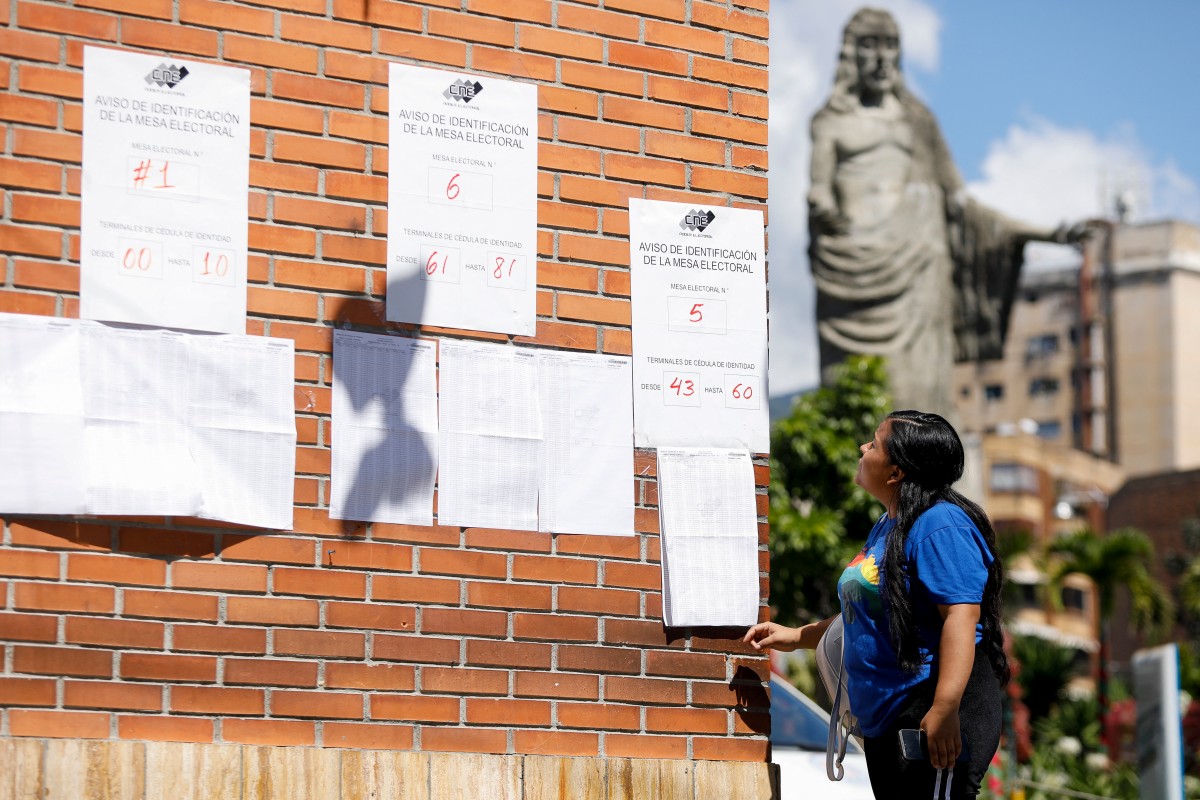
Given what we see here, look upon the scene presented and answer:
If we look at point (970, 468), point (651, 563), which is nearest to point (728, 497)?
point (651, 563)

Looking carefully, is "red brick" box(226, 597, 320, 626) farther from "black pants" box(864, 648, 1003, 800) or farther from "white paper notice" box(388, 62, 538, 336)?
A: "black pants" box(864, 648, 1003, 800)

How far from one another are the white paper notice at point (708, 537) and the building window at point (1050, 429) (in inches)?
2804

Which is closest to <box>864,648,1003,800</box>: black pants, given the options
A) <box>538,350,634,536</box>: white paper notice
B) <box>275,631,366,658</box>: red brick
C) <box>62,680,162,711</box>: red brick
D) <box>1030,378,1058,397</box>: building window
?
<box>538,350,634,536</box>: white paper notice

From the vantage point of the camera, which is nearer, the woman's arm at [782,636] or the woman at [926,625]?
the woman at [926,625]

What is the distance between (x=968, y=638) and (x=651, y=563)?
1038 mm

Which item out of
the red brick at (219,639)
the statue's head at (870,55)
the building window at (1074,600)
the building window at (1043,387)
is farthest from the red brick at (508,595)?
the building window at (1043,387)

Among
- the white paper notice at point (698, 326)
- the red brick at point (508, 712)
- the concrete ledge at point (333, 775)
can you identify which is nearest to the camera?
the concrete ledge at point (333, 775)

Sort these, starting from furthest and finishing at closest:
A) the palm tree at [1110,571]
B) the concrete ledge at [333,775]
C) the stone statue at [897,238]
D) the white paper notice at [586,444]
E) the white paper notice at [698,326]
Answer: the palm tree at [1110,571] → the stone statue at [897,238] → the white paper notice at [698,326] → the white paper notice at [586,444] → the concrete ledge at [333,775]

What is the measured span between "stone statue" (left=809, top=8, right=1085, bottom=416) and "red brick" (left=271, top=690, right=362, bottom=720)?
12.9m

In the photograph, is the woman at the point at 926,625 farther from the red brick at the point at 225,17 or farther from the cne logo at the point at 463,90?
the red brick at the point at 225,17

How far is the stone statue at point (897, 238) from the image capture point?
53.8ft

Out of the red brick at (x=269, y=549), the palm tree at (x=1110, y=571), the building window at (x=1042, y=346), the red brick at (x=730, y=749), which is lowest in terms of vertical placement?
the palm tree at (x=1110, y=571)

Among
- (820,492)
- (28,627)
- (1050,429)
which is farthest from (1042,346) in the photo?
(28,627)

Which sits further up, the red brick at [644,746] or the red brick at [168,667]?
the red brick at [168,667]
